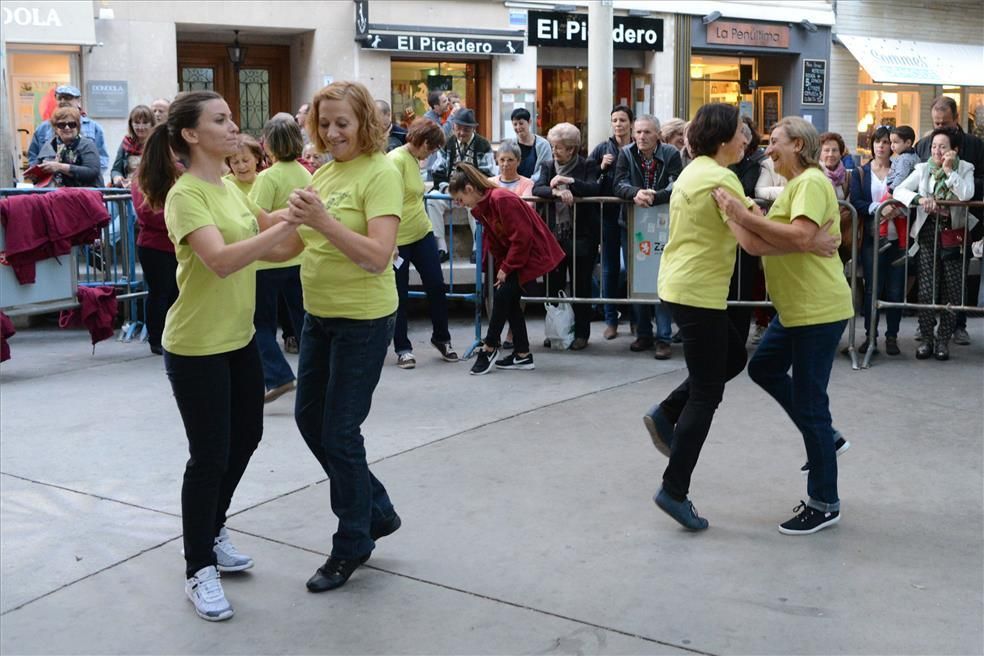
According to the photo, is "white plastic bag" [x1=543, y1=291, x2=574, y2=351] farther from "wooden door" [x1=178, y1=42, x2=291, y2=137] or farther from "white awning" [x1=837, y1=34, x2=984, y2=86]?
"white awning" [x1=837, y1=34, x2=984, y2=86]

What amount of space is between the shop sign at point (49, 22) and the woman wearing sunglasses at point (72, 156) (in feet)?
14.6

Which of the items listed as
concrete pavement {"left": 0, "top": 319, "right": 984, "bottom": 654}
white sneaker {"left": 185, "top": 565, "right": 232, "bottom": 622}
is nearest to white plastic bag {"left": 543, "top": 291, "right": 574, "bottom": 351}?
concrete pavement {"left": 0, "top": 319, "right": 984, "bottom": 654}

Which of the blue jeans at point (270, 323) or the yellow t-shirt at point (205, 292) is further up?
the yellow t-shirt at point (205, 292)

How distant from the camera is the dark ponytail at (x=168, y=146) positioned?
4.20m

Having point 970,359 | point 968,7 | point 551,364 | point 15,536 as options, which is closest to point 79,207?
point 551,364

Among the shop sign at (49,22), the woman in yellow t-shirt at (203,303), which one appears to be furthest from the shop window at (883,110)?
the woman in yellow t-shirt at (203,303)

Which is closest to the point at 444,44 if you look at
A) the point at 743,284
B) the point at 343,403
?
the point at 743,284

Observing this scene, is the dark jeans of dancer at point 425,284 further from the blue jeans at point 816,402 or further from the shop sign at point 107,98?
the shop sign at point 107,98

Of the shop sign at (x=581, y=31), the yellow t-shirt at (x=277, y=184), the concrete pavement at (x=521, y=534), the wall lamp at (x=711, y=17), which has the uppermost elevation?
the wall lamp at (x=711, y=17)

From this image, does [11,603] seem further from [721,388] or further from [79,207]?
[79,207]

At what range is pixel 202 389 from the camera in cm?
420

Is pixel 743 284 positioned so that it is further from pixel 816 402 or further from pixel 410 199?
pixel 816 402

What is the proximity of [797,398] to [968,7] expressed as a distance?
875 inches

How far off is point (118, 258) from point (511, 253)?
13.3 ft
